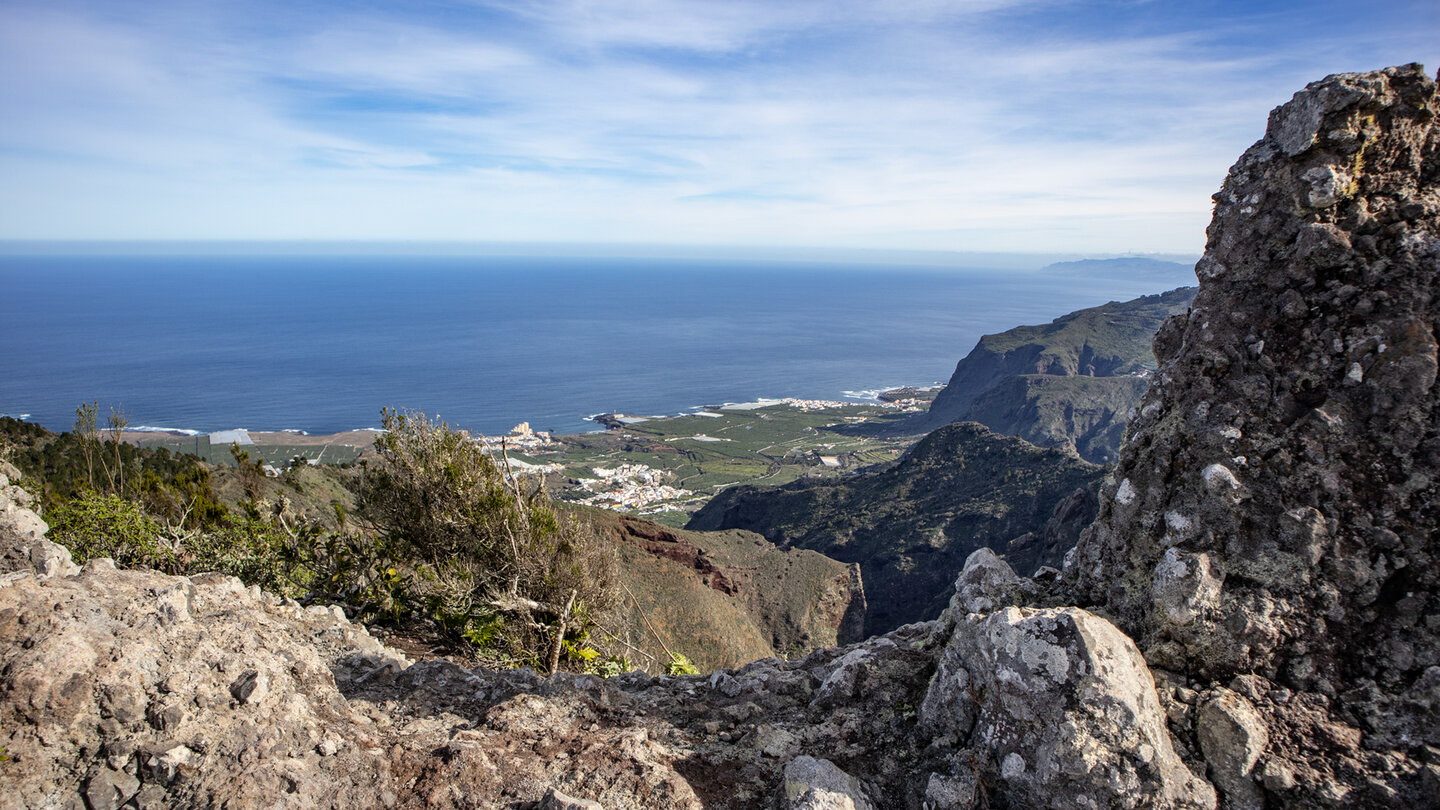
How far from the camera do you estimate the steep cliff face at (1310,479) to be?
181 inches

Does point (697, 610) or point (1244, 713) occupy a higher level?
point (1244, 713)

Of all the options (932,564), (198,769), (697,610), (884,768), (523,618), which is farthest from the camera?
(932,564)

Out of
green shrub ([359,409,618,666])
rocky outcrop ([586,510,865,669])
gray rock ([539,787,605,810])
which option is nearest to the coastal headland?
→ rocky outcrop ([586,510,865,669])

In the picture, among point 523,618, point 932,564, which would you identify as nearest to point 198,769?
point 523,618

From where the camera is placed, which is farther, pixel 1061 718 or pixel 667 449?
pixel 667 449

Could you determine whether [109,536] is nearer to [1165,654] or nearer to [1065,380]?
[1165,654]

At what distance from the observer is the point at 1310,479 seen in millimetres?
5078

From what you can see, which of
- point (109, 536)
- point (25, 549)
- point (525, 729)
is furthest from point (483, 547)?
point (525, 729)

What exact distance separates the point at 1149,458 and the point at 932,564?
144ft

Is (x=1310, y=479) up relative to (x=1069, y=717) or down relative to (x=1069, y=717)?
up

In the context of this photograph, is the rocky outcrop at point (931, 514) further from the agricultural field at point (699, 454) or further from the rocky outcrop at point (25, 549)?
the rocky outcrop at point (25, 549)

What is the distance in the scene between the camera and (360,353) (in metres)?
155

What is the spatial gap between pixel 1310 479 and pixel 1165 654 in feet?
5.37

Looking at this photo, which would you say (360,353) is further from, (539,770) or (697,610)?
(539,770)
